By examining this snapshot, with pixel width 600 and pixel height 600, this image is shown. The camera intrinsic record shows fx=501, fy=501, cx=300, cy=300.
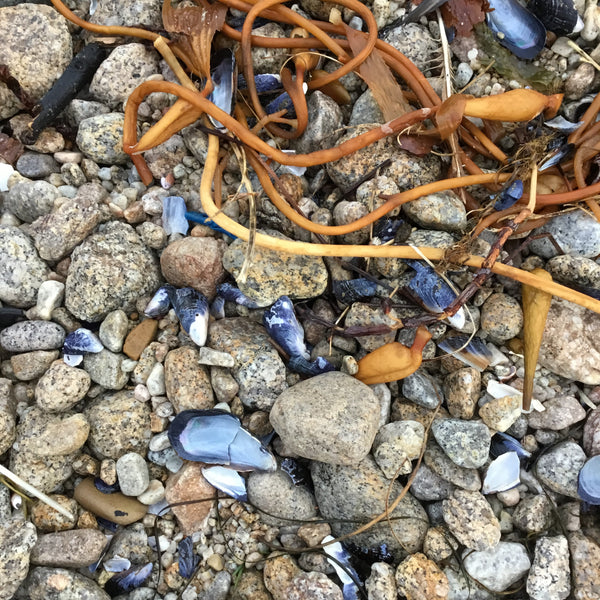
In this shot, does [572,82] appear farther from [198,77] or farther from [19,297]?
[19,297]

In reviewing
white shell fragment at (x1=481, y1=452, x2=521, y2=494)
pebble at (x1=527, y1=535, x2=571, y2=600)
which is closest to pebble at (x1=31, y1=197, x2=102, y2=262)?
white shell fragment at (x1=481, y1=452, x2=521, y2=494)

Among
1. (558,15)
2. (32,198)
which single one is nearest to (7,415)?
(32,198)

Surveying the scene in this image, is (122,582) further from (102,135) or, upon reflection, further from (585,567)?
(102,135)

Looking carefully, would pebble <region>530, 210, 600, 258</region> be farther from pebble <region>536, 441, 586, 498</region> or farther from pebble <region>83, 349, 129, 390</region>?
pebble <region>83, 349, 129, 390</region>

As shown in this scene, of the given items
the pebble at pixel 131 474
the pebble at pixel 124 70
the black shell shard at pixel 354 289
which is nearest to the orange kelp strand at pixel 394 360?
the black shell shard at pixel 354 289

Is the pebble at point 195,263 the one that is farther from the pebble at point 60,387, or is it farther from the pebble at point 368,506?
the pebble at point 368,506
